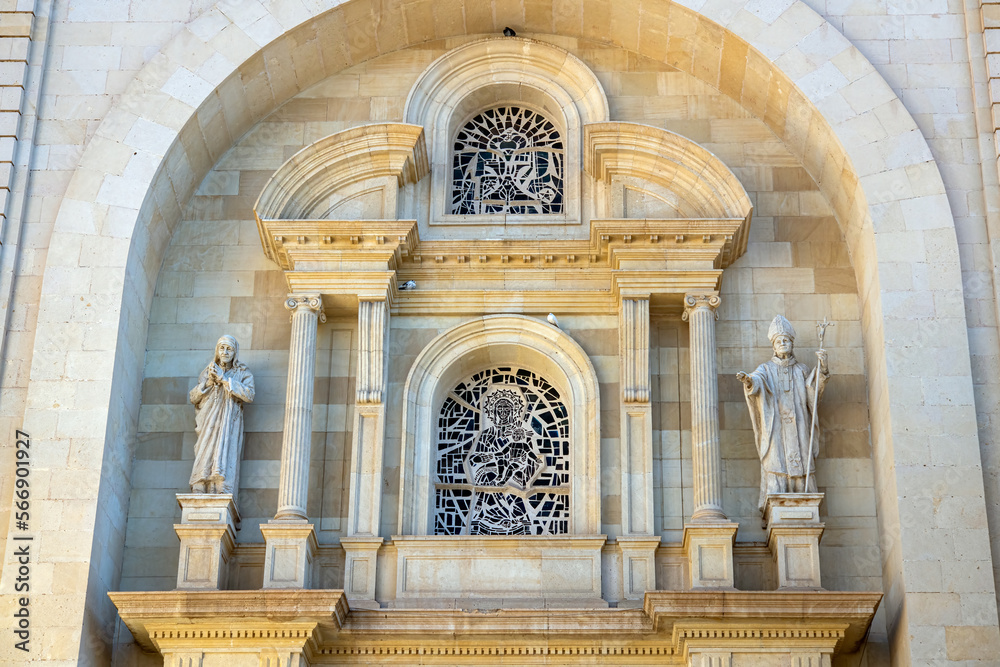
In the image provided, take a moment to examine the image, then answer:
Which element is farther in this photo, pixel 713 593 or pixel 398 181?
pixel 398 181

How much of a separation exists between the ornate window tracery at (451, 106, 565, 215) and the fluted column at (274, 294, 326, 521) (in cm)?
228

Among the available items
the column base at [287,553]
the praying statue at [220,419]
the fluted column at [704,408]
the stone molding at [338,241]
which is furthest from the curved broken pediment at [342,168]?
the column base at [287,553]

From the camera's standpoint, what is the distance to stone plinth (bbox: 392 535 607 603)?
667 inches

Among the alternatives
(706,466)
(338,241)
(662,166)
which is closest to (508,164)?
(662,166)

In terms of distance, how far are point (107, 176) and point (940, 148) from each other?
8.72 metres

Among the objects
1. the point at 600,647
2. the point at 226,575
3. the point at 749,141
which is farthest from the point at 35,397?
the point at 749,141

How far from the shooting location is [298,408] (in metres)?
17.7

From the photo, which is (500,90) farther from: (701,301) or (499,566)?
(499,566)

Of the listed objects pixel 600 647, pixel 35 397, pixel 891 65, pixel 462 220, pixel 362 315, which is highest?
pixel 891 65

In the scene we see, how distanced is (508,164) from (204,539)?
5711 mm

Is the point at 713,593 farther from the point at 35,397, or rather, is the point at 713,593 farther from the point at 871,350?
the point at 35,397

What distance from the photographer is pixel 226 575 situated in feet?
56.1

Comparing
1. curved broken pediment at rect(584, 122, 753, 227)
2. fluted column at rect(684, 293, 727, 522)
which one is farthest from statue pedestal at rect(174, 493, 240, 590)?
curved broken pediment at rect(584, 122, 753, 227)

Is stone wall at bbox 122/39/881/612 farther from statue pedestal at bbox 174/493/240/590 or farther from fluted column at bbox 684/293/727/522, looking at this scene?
statue pedestal at bbox 174/493/240/590
